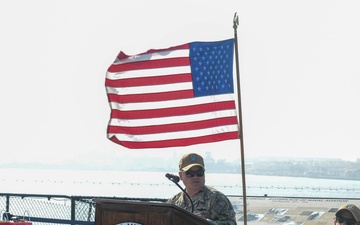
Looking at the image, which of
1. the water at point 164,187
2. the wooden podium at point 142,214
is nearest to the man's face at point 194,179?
the wooden podium at point 142,214

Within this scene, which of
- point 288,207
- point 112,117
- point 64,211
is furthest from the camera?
point 288,207

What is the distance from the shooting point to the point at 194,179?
734 centimetres

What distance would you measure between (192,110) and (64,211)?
18.6 ft

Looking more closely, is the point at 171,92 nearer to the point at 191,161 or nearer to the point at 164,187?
the point at 191,161

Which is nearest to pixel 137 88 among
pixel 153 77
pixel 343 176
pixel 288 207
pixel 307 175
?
pixel 153 77

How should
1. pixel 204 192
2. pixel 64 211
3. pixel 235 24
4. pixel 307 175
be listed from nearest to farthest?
1. pixel 204 192
2. pixel 235 24
3. pixel 64 211
4. pixel 307 175

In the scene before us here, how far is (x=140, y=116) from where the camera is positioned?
10.1m

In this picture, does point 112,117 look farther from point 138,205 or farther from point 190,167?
point 138,205

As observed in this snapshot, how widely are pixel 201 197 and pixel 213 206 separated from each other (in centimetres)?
18

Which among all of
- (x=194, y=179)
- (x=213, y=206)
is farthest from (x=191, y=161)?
(x=213, y=206)

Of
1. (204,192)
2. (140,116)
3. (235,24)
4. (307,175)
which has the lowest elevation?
(307,175)

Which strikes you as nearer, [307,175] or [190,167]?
[190,167]

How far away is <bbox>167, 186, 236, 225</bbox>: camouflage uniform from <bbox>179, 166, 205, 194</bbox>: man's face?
5 cm

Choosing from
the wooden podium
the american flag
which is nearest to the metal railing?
the american flag
